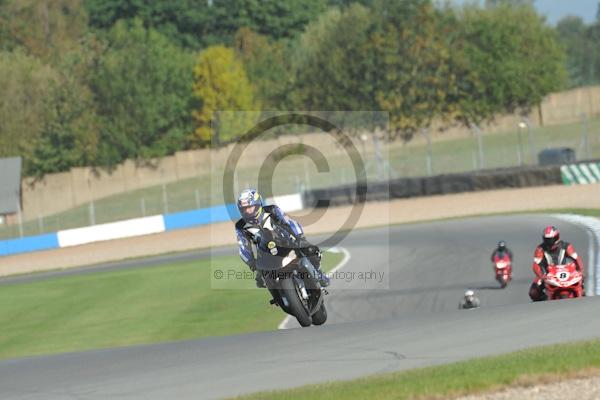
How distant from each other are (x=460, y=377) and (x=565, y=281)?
24.1 feet

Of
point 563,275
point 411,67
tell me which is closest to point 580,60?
point 411,67

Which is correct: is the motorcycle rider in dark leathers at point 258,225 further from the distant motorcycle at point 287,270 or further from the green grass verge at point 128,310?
the green grass verge at point 128,310

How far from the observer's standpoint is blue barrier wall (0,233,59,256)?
45875 millimetres

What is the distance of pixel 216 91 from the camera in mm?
75250

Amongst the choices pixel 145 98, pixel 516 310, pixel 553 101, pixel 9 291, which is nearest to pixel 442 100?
pixel 553 101

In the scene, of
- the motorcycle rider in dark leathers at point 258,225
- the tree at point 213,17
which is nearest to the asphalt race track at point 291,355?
the motorcycle rider in dark leathers at point 258,225

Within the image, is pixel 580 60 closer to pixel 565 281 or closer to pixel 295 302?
pixel 565 281

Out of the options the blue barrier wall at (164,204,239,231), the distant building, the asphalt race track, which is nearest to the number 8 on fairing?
the asphalt race track

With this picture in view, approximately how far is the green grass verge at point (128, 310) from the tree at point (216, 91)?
36.9 meters

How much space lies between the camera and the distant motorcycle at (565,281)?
1625 cm

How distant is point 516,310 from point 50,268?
103ft

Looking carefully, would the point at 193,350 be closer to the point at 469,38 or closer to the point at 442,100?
the point at 442,100

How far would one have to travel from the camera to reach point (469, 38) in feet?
259

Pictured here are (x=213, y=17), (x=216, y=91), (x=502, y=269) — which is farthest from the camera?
(x=213, y=17)
